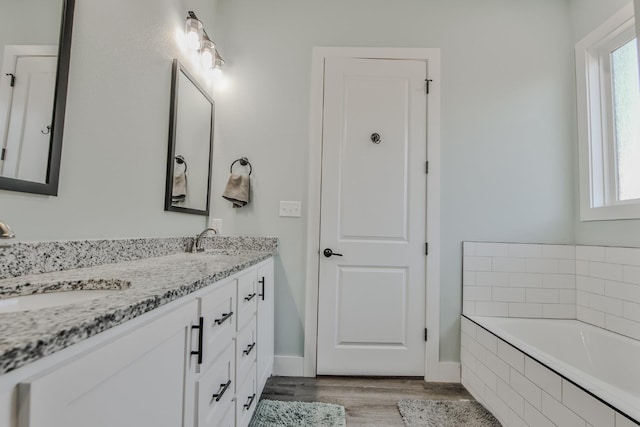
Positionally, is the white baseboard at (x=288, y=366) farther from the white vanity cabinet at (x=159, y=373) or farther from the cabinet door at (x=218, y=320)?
the cabinet door at (x=218, y=320)

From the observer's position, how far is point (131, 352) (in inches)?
23.5

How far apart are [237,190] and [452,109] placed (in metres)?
1.62

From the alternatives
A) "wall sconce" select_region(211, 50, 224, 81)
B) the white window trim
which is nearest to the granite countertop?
"wall sconce" select_region(211, 50, 224, 81)

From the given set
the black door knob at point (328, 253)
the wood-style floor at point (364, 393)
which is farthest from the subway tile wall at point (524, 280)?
the black door knob at point (328, 253)

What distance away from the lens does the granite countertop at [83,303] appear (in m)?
0.39

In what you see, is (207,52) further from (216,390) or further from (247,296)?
(216,390)

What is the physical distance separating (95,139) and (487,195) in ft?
7.43

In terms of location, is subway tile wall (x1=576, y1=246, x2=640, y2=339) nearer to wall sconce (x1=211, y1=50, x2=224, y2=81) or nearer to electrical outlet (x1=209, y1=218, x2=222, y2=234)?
electrical outlet (x1=209, y1=218, x2=222, y2=234)

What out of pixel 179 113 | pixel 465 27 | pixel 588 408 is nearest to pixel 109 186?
pixel 179 113

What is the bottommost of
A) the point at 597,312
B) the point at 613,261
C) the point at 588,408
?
the point at 588,408

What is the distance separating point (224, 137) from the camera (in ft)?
7.17

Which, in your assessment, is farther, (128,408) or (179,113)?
(179,113)

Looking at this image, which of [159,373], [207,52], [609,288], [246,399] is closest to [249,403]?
[246,399]

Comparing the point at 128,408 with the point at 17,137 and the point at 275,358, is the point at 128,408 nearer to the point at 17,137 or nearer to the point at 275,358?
the point at 17,137
